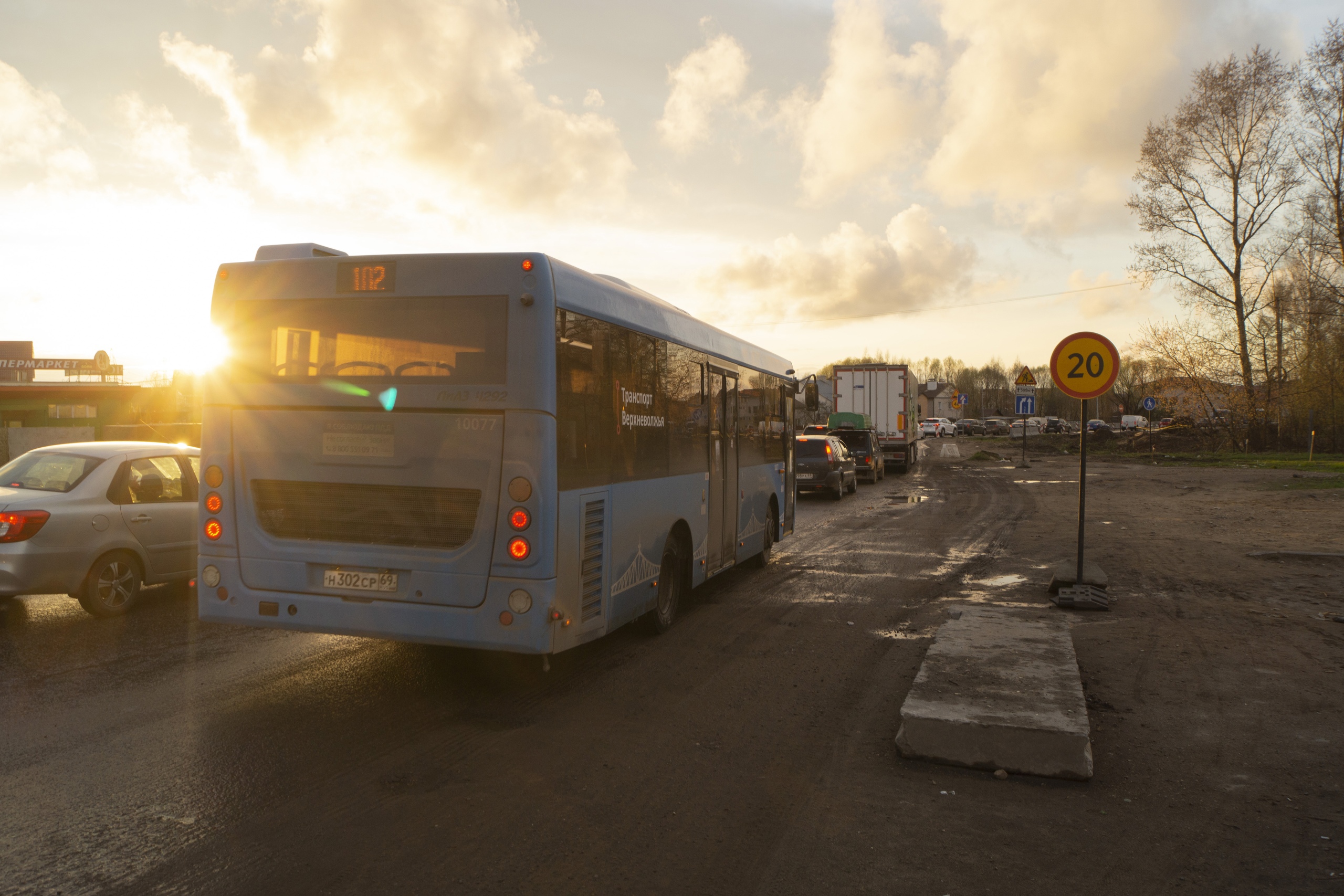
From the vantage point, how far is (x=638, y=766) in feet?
15.5

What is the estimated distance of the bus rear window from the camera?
5.52 m

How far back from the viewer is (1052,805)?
433 cm

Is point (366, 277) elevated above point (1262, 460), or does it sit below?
above

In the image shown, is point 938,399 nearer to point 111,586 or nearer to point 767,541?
point 767,541

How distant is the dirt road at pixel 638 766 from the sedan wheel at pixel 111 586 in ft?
0.89

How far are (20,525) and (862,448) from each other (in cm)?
2536

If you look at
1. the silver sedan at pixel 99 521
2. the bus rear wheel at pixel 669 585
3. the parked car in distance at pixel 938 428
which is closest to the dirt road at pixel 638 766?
the bus rear wheel at pixel 669 585

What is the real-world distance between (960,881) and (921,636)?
451cm

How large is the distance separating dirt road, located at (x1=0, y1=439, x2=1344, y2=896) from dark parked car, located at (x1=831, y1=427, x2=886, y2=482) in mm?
20723

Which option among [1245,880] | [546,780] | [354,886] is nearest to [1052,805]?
[1245,880]

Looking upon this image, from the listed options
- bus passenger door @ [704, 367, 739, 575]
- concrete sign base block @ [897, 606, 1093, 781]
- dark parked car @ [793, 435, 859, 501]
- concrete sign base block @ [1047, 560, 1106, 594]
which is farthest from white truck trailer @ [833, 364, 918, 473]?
concrete sign base block @ [897, 606, 1093, 781]

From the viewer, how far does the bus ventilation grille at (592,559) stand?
19.4 feet

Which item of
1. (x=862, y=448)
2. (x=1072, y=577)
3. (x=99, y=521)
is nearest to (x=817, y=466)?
(x=862, y=448)

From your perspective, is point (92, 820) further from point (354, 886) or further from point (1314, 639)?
point (1314, 639)
